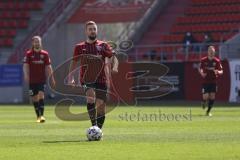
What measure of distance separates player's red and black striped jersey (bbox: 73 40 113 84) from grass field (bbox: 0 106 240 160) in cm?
128

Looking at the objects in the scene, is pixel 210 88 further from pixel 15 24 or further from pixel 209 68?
pixel 15 24

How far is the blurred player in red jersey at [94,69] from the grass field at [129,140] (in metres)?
0.61

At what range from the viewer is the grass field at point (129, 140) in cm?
1376

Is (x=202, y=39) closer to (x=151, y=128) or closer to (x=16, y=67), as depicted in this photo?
(x=16, y=67)

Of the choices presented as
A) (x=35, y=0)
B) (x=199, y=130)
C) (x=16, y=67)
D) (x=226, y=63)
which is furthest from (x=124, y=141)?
(x=35, y=0)

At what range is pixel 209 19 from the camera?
45.7 m

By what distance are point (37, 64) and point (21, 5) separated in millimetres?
26176

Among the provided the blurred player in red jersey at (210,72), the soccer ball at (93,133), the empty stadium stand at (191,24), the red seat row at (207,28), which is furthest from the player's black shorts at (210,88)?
A: the red seat row at (207,28)

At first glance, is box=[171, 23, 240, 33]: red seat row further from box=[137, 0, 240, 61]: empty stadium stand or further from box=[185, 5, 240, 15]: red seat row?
box=[185, 5, 240, 15]: red seat row

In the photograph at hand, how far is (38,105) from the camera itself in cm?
2480

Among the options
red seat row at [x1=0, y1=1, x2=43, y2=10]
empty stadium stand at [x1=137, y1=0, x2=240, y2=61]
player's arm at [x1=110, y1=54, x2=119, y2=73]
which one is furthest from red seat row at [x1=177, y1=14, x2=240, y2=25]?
player's arm at [x1=110, y1=54, x2=119, y2=73]

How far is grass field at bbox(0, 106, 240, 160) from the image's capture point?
13758mm

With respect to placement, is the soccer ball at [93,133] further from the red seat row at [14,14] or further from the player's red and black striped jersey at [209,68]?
the red seat row at [14,14]

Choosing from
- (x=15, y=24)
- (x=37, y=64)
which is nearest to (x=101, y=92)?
(x=37, y=64)
